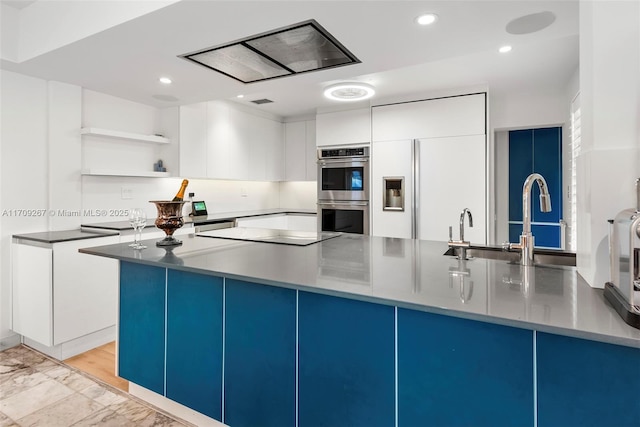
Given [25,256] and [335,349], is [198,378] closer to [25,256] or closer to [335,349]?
[335,349]

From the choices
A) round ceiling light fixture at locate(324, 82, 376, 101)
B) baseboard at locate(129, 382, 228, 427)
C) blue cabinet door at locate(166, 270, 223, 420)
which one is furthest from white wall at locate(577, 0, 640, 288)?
round ceiling light fixture at locate(324, 82, 376, 101)

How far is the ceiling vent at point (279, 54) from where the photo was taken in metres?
2.04

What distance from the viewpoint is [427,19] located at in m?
1.92

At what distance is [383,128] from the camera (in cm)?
424

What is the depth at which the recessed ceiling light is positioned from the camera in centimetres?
187

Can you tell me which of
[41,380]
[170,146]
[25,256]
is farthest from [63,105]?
[41,380]

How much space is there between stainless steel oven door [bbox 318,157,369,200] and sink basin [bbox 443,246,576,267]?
2.43m

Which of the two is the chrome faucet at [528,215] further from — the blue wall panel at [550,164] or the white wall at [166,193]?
the white wall at [166,193]

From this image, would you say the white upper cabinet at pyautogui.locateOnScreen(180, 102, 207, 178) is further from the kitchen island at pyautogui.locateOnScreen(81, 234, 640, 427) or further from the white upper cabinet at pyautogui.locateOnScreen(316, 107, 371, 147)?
the kitchen island at pyautogui.locateOnScreen(81, 234, 640, 427)

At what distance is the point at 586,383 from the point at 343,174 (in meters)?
3.74

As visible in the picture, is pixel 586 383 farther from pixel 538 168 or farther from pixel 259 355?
pixel 538 168

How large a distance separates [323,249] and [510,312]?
1.13m

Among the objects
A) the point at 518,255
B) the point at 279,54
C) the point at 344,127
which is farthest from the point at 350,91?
the point at 518,255

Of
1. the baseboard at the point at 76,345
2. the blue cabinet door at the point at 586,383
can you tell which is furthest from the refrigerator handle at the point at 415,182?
the baseboard at the point at 76,345
